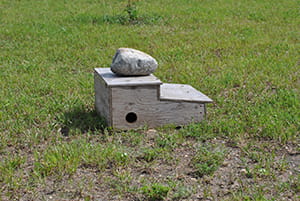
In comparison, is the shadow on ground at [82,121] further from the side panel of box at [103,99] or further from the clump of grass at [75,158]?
the clump of grass at [75,158]

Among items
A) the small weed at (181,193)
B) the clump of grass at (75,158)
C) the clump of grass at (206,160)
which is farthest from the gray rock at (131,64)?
the small weed at (181,193)

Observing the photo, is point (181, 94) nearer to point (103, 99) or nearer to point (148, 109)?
point (148, 109)

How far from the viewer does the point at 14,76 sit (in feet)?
24.1

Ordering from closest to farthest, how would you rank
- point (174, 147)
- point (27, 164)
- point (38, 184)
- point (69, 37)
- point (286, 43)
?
1. point (38, 184)
2. point (27, 164)
3. point (174, 147)
4. point (286, 43)
5. point (69, 37)

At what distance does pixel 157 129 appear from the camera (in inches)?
204

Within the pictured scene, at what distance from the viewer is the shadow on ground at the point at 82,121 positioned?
5195mm

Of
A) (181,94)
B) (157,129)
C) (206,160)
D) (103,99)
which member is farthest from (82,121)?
(206,160)

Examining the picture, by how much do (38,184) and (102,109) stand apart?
1.53m

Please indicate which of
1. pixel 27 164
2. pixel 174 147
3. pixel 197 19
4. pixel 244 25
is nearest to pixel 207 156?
pixel 174 147

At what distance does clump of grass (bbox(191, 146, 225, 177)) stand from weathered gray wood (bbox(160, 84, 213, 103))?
73 centimetres

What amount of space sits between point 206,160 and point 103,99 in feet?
4.59

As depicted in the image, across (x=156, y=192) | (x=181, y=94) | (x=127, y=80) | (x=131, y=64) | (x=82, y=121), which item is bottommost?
(x=82, y=121)

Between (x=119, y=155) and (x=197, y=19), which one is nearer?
(x=119, y=155)

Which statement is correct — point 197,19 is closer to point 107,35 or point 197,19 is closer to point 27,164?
point 107,35
